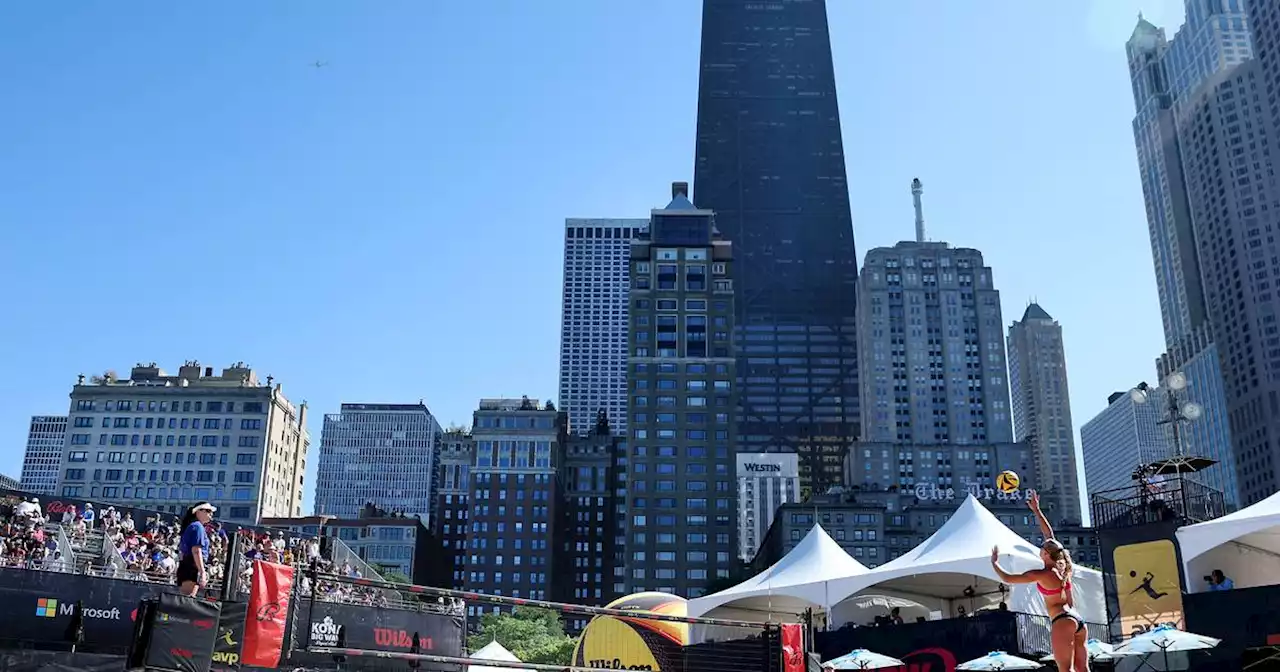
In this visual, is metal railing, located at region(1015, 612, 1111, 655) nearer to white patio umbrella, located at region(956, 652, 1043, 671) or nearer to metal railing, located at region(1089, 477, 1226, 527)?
white patio umbrella, located at region(956, 652, 1043, 671)

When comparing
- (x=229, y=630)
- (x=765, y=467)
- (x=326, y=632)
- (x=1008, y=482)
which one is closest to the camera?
(x=229, y=630)

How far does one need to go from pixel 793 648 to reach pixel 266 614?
619 centimetres

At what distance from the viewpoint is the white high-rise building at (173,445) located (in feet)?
400

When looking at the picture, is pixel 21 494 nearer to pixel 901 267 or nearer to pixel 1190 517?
pixel 1190 517

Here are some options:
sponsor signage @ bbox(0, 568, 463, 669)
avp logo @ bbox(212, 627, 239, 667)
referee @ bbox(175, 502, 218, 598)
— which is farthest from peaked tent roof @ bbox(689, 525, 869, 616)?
referee @ bbox(175, 502, 218, 598)

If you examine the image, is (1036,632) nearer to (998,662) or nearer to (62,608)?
(998,662)

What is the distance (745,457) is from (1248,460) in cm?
7517

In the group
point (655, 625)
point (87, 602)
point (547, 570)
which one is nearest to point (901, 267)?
point (547, 570)

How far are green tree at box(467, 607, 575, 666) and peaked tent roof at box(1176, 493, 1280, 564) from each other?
43.6 meters

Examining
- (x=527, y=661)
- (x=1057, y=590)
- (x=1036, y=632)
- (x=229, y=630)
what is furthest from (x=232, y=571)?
(x=1036, y=632)

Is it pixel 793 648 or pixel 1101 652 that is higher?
pixel 793 648

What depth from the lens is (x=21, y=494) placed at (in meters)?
30.2

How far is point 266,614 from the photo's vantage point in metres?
10.8

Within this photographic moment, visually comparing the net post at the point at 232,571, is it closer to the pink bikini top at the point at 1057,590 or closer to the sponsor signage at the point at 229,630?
the sponsor signage at the point at 229,630
